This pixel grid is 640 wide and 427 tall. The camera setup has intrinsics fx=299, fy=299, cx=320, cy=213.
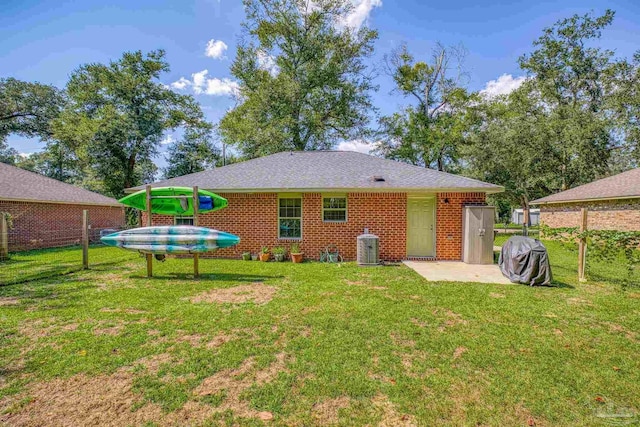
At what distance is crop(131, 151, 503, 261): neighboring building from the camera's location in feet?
33.2

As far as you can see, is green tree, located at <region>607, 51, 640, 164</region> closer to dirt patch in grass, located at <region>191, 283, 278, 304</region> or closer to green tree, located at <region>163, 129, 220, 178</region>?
dirt patch in grass, located at <region>191, 283, 278, 304</region>

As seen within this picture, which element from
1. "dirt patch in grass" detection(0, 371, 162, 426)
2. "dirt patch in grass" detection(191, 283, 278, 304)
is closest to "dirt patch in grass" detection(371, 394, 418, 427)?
"dirt patch in grass" detection(0, 371, 162, 426)

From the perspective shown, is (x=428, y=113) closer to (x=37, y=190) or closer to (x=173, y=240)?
(x=173, y=240)

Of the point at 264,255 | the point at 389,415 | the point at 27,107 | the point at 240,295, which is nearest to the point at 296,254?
the point at 264,255

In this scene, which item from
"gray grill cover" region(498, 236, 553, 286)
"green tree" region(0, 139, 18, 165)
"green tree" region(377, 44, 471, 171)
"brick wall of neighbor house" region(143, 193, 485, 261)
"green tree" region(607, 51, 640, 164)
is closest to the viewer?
"gray grill cover" region(498, 236, 553, 286)

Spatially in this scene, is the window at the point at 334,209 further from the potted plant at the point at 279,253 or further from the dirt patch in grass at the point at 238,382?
the dirt patch in grass at the point at 238,382

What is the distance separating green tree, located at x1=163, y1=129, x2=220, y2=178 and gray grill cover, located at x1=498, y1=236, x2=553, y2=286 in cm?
2536

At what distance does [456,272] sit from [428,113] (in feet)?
74.9

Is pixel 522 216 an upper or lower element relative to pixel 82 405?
upper

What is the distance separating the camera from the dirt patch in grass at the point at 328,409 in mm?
2523

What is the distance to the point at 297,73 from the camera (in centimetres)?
2369

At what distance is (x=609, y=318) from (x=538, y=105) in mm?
27325

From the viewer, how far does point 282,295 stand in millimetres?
6176

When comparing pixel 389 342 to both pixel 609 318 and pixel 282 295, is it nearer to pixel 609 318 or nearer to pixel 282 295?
pixel 282 295
